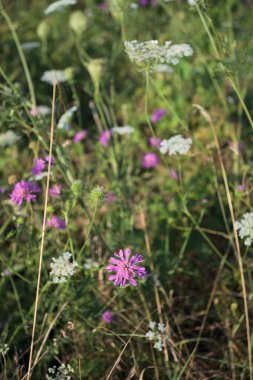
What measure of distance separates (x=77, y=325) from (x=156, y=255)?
41cm

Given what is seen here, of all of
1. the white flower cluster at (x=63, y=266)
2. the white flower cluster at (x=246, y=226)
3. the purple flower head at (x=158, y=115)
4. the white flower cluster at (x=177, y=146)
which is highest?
the white flower cluster at (x=177, y=146)

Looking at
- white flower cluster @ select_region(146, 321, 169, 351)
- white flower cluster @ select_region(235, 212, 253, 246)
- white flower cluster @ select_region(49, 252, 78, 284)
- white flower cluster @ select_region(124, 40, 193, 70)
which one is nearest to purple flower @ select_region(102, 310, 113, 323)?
white flower cluster @ select_region(146, 321, 169, 351)

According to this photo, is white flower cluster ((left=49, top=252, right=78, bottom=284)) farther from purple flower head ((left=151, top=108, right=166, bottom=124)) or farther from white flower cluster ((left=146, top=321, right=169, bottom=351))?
purple flower head ((left=151, top=108, right=166, bottom=124))

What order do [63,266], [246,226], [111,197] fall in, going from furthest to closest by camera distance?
1. [111,197]
2. [246,226]
3. [63,266]

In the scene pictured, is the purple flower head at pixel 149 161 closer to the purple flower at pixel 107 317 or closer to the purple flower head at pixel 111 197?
the purple flower head at pixel 111 197

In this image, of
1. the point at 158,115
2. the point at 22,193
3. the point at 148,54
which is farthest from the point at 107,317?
the point at 158,115

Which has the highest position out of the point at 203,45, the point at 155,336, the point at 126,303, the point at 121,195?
the point at 203,45

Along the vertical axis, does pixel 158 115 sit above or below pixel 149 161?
above

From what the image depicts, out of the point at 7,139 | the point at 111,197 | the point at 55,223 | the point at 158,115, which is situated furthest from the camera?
the point at 158,115

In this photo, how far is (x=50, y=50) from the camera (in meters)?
3.50

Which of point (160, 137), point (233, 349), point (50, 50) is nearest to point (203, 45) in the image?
point (160, 137)

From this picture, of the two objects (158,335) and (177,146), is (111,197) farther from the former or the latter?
(158,335)

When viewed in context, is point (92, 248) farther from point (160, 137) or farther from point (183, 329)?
point (160, 137)

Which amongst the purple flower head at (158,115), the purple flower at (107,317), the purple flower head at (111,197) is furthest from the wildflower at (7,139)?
the purple flower at (107,317)
